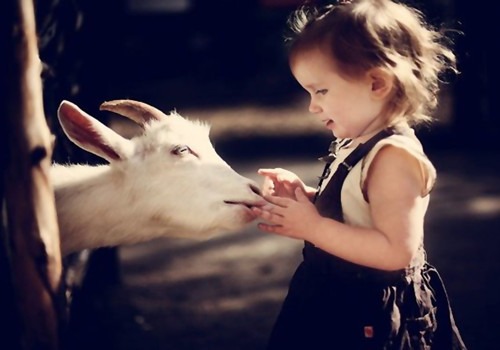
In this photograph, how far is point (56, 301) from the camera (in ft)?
9.09

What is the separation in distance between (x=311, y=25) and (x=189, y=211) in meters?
0.78

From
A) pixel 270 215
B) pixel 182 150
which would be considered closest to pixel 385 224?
pixel 270 215

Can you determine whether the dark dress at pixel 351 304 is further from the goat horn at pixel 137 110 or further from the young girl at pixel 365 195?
the goat horn at pixel 137 110

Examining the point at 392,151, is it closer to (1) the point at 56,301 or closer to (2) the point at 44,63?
(1) the point at 56,301

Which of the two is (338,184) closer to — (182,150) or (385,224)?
Result: (385,224)

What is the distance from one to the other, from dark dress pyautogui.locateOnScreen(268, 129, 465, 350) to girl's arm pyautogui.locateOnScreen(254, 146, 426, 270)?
12 centimetres

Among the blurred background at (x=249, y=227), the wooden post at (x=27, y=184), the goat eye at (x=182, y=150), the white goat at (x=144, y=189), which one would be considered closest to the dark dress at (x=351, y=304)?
the white goat at (x=144, y=189)

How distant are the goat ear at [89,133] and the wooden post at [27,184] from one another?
190mm

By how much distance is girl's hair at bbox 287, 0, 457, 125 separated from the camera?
261 centimetres

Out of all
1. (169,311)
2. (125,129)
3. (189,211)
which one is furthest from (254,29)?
(189,211)

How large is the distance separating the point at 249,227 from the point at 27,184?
470 cm

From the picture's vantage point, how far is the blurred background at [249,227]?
4902 mm

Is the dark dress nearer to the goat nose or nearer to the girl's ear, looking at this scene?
the girl's ear

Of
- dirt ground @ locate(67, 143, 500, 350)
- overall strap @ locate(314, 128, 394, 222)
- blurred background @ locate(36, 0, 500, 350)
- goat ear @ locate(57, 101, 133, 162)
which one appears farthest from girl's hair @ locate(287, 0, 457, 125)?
dirt ground @ locate(67, 143, 500, 350)
